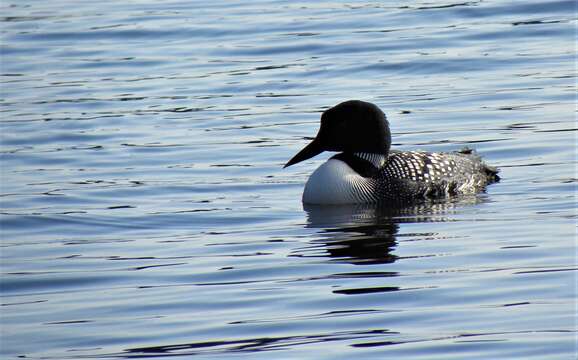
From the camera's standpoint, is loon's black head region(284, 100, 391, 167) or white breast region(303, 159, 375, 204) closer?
white breast region(303, 159, 375, 204)

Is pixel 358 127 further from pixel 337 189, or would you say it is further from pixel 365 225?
pixel 365 225

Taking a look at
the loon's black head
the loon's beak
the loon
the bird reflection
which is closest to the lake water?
the bird reflection

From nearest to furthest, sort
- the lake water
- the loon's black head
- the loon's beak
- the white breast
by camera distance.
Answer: the lake water < the white breast < the loon's black head < the loon's beak

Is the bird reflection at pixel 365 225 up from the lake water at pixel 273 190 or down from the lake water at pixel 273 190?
down

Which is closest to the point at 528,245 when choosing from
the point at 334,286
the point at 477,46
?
the point at 334,286

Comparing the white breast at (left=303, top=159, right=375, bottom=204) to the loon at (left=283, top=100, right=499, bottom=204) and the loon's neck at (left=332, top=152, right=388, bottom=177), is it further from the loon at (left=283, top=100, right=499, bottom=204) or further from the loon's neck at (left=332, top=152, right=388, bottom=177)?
the loon's neck at (left=332, top=152, right=388, bottom=177)

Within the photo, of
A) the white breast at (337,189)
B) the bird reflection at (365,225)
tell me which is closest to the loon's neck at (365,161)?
the white breast at (337,189)

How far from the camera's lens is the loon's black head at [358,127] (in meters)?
10.0

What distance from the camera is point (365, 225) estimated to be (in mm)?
9086

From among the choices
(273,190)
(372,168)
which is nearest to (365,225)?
(372,168)

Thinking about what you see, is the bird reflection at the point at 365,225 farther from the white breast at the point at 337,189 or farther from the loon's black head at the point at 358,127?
the loon's black head at the point at 358,127

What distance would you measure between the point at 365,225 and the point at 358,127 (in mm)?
1130

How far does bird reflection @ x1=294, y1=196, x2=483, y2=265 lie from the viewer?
8086 mm

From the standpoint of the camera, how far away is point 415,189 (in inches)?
388
